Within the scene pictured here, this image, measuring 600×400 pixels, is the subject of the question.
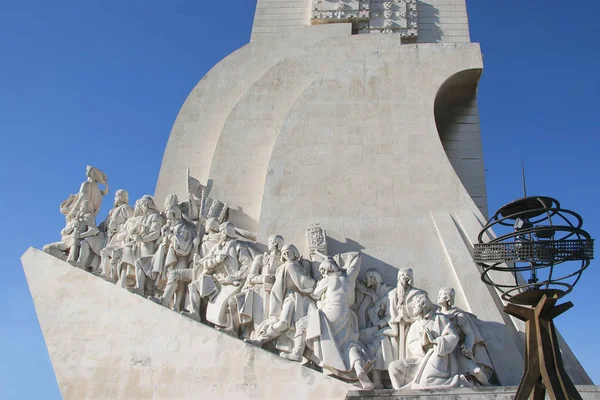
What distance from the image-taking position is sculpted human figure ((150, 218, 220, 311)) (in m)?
7.81

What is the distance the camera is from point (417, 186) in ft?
27.5

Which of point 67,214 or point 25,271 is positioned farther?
point 67,214

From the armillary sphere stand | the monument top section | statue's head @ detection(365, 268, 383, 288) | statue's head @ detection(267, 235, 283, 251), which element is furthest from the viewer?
the monument top section

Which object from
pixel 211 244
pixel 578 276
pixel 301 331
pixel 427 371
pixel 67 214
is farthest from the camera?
pixel 67 214

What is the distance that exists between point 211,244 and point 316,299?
5.26ft

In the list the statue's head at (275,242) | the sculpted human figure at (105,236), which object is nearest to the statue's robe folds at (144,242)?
the sculpted human figure at (105,236)

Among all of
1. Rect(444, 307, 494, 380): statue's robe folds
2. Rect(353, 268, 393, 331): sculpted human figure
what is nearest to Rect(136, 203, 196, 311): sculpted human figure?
Rect(353, 268, 393, 331): sculpted human figure

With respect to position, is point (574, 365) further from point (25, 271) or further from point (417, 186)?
point (25, 271)

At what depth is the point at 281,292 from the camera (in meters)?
7.34

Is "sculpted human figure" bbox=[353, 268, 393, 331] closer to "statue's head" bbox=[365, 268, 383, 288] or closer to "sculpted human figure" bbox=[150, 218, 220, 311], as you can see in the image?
"statue's head" bbox=[365, 268, 383, 288]

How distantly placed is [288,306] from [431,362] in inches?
63.9

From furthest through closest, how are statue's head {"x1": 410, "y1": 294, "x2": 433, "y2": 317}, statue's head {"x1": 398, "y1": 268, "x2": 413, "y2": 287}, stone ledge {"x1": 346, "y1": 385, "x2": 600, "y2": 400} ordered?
statue's head {"x1": 398, "y1": 268, "x2": 413, "y2": 287} → statue's head {"x1": 410, "y1": 294, "x2": 433, "y2": 317} → stone ledge {"x1": 346, "y1": 385, "x2": 600, "y2": 400}

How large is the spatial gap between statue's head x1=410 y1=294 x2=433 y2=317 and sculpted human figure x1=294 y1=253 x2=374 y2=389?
66 centimetres

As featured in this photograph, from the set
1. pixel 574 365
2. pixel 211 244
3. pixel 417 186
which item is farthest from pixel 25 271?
pixel 574 365
